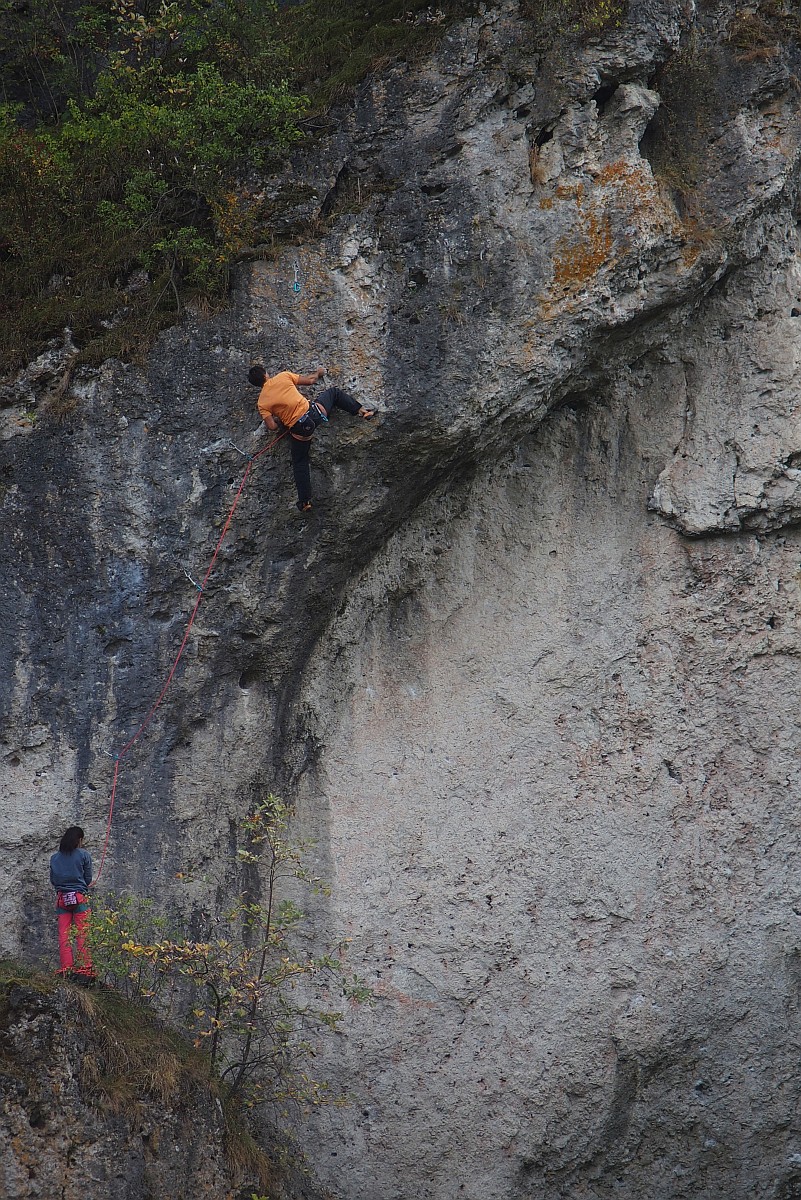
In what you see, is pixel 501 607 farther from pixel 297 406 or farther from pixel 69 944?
pixel 69 944

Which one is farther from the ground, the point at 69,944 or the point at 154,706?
the point at 154,706

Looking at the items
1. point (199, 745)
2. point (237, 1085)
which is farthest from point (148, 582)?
point (237, 1085)

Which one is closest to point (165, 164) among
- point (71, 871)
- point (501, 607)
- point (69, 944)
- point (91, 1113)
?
point (501, 607)

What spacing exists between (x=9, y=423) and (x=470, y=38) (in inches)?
180

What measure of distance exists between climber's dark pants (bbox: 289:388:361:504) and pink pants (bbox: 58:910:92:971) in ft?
11.7

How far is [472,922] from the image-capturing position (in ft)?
29.5

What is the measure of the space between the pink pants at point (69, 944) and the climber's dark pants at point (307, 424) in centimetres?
357

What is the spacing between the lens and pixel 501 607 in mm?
9234

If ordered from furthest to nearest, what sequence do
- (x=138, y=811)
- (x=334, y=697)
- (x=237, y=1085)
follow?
(x=334, y=697), (x=138, y=811), (x=237, y=1085)

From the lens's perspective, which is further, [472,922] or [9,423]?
[472,922]

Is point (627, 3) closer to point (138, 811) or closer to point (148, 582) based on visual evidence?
point (148, 582)

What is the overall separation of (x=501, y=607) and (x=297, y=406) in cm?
254

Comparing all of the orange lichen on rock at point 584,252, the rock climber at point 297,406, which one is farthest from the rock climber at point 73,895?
the orange lichen on rock at point 584,252

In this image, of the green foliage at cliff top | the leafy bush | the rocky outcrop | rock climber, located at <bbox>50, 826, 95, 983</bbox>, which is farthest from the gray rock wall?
the green foliage at cliff top
